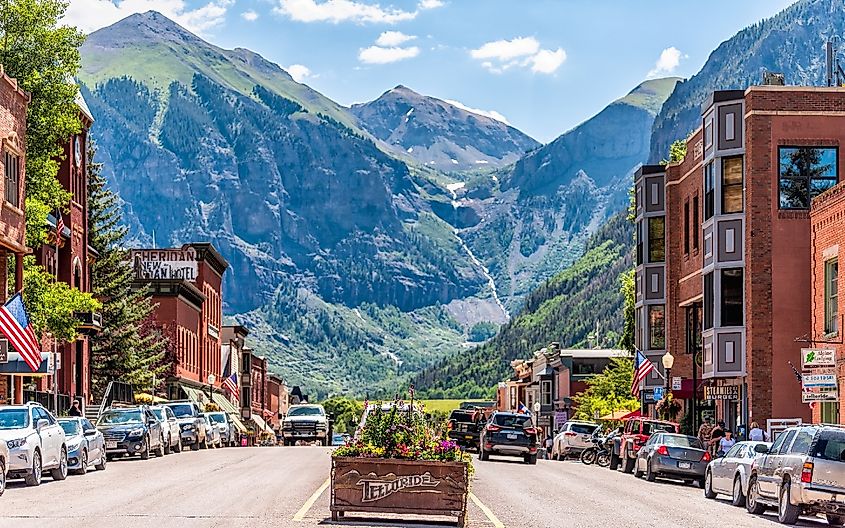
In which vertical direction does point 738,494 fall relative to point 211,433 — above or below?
above

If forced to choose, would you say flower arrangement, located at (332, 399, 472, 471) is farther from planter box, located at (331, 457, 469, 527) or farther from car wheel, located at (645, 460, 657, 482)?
car wheel, located at (645, 460, 657, 482)

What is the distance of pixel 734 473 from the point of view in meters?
31.3

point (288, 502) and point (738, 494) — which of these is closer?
point (288, 502)

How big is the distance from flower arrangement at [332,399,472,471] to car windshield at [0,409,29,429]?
37.0 ft

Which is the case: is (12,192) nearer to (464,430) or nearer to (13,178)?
(13,178)

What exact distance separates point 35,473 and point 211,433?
33.7 metres

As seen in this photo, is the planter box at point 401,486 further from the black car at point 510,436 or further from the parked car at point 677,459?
the black car at point 510,436

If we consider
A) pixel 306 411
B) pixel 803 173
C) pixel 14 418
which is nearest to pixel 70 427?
pixel 14 418

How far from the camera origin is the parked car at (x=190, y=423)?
5703cm

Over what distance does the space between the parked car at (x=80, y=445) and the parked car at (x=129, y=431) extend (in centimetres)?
582

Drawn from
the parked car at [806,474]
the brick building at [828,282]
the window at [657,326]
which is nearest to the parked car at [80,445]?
the parked car at [806,474]

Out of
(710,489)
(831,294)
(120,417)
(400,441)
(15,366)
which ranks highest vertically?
(831,294)

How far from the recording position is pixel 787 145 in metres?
49.6

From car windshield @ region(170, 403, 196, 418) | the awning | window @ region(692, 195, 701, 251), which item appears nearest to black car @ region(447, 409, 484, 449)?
car windshield @ region(170, 403, 196, 418)
